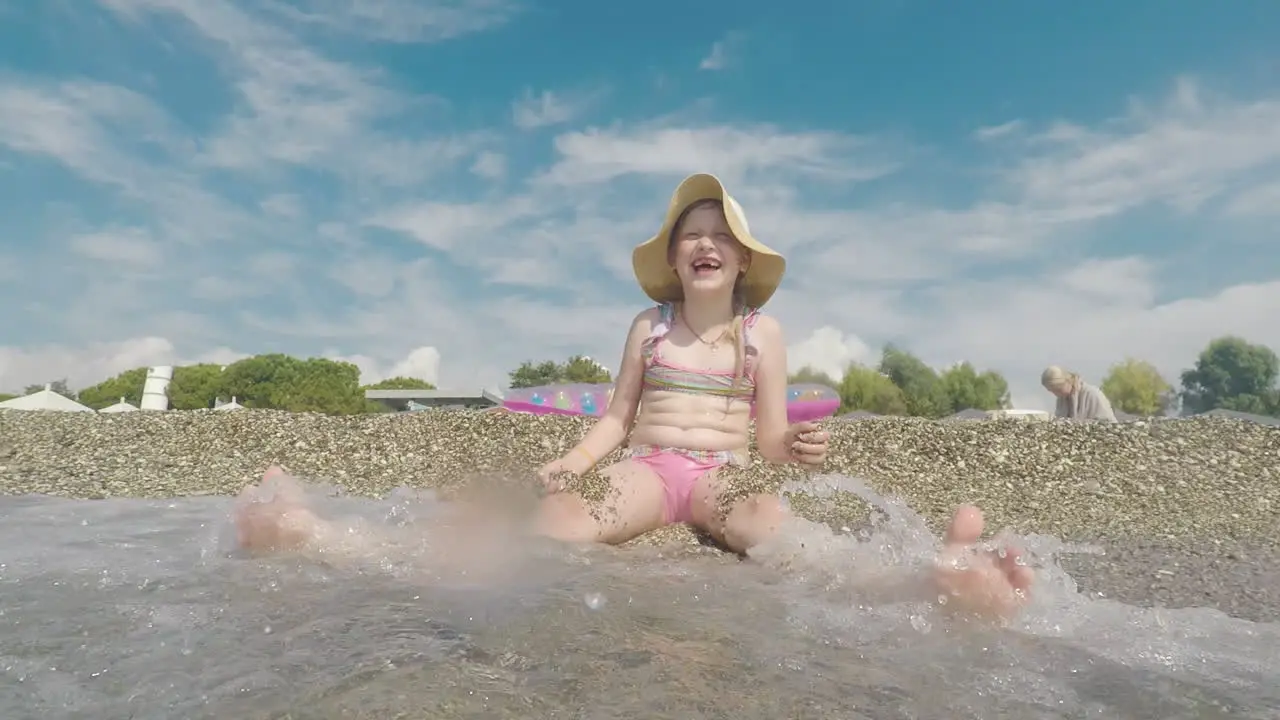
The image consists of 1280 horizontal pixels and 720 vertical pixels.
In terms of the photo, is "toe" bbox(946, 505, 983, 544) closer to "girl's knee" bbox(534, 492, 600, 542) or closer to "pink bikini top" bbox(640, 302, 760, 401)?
"girl's knee" bbox(534, 492, 600, 542)

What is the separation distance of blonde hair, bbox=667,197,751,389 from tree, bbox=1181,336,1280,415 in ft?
211

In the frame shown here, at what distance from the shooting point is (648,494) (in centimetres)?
290

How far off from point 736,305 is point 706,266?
31cm

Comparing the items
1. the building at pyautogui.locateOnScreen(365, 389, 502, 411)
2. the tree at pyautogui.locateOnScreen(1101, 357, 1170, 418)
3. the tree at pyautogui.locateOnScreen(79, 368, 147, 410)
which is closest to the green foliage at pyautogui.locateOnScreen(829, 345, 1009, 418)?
the tree at pyautogui.locateOnScreen(1101, 357, 1170, 418)

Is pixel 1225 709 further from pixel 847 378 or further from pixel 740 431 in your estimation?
pixel 847 378

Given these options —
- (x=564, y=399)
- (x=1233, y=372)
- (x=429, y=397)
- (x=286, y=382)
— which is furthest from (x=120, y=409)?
(x=1233, y=372)

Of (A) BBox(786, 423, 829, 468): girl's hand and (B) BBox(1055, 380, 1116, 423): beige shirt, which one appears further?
(B) BBox(1055, 380, 1116, 423): beige shirt

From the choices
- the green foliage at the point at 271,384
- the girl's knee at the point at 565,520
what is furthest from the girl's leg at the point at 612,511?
the green foliage at the point at 271,384

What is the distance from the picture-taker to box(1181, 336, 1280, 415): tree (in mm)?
56875

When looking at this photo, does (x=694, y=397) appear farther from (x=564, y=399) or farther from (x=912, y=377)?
(x=912, y=377)

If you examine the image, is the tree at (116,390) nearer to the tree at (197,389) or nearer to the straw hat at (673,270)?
the tree at (197,389)

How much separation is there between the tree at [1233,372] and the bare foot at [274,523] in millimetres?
65929

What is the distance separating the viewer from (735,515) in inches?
109

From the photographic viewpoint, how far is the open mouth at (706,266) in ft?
10.6
